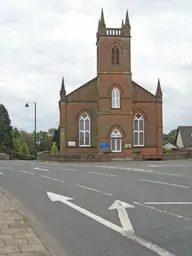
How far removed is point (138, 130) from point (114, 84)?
26.0 ft

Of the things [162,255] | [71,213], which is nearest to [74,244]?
[162,255]

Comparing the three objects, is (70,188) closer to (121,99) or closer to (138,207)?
(138,207)

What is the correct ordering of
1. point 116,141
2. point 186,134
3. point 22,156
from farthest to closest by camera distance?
1. point 186,134
2. point 22,156
3. point 116,141

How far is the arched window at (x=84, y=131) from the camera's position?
66500 mm

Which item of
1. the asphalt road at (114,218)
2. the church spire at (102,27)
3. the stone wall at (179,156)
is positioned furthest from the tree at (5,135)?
the asphalt road at (114,218)

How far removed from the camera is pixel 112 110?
209 feet

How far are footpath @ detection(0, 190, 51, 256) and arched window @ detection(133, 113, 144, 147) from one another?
5567 cm

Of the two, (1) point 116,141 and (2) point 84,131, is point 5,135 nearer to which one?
(2) point 84,131

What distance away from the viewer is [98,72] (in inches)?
2611

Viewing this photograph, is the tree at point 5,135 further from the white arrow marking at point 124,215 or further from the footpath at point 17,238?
the footpath at point 17,238

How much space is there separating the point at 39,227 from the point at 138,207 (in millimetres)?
3273

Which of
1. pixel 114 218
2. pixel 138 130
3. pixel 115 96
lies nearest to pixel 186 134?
pixel 138 130

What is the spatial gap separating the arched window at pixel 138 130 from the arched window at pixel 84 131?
6.86m

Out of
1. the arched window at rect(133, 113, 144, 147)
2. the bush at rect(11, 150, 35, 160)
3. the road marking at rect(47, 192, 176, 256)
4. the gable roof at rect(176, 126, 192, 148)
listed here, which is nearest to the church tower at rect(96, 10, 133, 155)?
the arched window at rect(133, 113, 144, 147)
